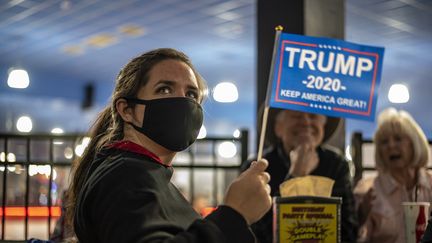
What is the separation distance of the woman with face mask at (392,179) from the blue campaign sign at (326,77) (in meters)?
1.06

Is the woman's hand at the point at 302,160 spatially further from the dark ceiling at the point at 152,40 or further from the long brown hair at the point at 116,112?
the dark ceiling at the point at 152,40

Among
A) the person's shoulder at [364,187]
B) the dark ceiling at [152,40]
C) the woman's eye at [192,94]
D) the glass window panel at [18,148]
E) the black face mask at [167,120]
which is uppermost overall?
the dark ceiling at [152,40]

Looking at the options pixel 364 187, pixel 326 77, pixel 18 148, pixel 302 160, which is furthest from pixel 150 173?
pixel 18 148

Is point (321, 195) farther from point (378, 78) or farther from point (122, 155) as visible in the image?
point (122, 155)

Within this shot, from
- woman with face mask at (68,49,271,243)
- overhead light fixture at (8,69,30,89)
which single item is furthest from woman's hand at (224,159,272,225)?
overhead light fixture at (8,69,30,89)

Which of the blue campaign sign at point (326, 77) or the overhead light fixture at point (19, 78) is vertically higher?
the overhead light fixture at point (19, 78)

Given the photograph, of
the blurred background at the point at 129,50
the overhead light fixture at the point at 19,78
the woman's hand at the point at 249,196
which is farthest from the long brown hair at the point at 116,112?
the overhead light fixture at the point at 19,78

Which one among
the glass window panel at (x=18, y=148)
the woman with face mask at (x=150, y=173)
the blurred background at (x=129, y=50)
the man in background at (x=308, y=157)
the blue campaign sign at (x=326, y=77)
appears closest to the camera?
the woman with face mask at (x=150, y=173)

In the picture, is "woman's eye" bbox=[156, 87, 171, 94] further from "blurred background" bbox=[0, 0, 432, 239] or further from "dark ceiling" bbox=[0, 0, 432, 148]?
"dark ceiling" bbox=[0, 0, 432, 148]

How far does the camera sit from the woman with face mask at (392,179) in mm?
2887

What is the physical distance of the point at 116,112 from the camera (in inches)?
60.6

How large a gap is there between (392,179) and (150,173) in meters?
2.00

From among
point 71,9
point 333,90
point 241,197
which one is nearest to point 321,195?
Answer: point 333,90

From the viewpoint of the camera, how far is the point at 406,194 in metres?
2.95
